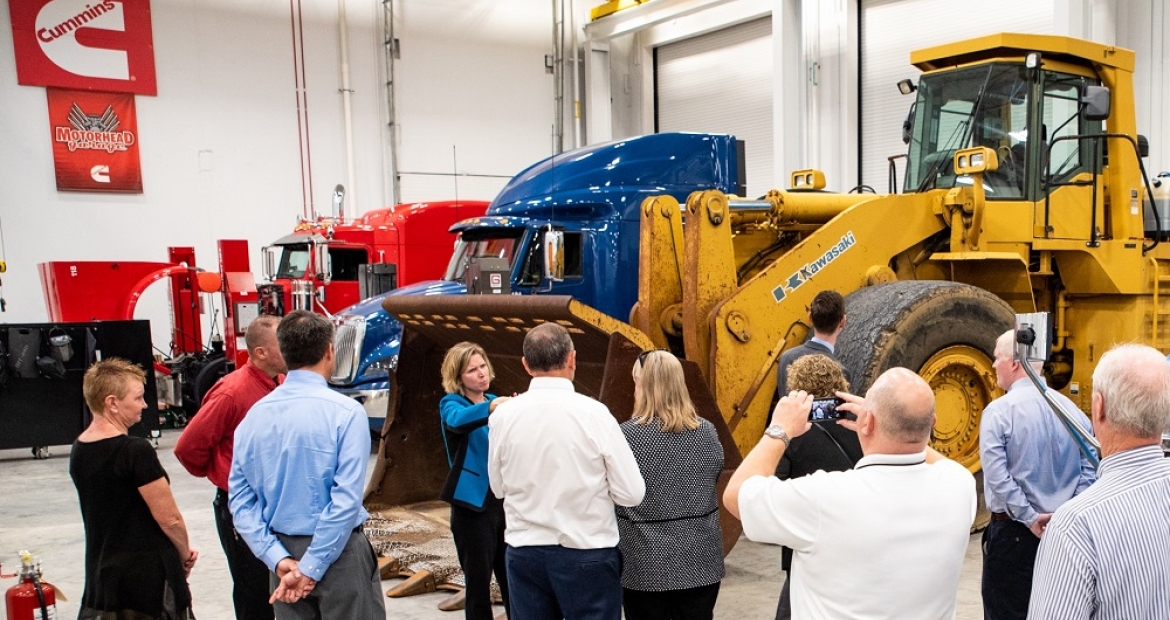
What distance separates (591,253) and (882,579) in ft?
18.9

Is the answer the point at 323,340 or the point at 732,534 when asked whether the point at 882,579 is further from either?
the point at 732,534

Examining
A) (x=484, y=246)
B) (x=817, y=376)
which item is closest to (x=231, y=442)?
(x=817, y=376)

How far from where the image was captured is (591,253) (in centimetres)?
796

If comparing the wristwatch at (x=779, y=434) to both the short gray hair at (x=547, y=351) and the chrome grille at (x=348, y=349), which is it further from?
the chrome grille at (x=348, y=349)

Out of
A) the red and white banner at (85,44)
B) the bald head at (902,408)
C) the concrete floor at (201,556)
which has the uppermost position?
the red and white banner at (85,44)

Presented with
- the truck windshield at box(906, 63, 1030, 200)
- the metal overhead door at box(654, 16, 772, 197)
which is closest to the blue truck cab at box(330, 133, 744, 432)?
the truck windshield at box(906, 63, 1030, 200)

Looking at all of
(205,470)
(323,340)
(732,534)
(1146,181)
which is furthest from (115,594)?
(1146,181)

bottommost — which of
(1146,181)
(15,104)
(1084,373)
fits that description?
(1084,373)

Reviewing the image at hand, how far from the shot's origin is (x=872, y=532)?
232 cm

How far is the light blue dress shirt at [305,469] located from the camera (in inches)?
130

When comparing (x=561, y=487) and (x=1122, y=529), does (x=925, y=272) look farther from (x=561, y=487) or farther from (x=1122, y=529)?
(x=1122, y=529)

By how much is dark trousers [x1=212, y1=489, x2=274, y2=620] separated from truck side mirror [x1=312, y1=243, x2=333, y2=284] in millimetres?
8902

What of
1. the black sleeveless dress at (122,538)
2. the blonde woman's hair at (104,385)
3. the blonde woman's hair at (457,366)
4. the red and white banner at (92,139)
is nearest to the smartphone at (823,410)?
the blonde woman's hair at (457,366)

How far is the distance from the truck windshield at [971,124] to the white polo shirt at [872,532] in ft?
16.5
